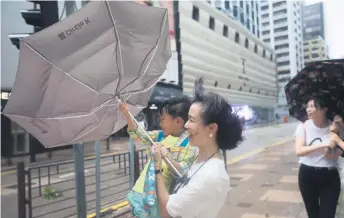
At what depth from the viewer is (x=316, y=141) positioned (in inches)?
114

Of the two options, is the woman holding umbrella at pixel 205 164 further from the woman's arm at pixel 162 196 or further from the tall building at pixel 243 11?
the tall building at pixel 243 11

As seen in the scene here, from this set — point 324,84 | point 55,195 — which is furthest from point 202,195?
point 55,195

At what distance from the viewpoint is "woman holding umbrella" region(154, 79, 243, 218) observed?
1.59m

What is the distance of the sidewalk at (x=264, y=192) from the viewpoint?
4.98 m

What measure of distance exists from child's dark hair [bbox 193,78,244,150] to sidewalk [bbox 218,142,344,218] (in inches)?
134

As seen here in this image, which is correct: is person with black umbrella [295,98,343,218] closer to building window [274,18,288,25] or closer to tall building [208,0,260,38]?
tall building [208,0,260,38]

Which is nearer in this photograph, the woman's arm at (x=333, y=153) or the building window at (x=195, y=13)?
the woman's arm at (x=333, y=153)

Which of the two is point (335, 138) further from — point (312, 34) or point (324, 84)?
point (312, 34)

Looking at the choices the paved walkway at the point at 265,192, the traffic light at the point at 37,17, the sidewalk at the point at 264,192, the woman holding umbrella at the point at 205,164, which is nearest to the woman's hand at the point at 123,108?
the woman holding umbrella at the point at 205,164

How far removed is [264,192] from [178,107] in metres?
4.55

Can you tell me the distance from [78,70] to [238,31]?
51250 mm

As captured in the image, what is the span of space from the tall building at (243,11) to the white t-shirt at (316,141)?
54249 millimetres

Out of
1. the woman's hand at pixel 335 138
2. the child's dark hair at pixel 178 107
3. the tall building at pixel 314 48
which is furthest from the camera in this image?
the tall building at pixel 314 48

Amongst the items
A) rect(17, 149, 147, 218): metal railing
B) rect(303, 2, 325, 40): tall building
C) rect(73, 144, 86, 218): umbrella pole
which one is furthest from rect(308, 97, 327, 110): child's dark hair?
rect(303, 2, 325, 40): tall building
